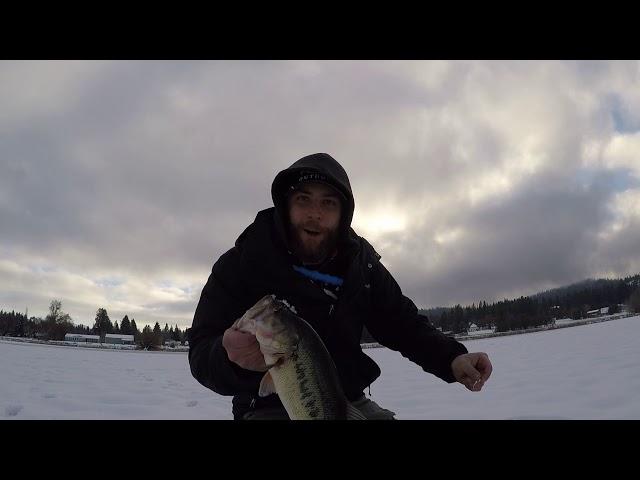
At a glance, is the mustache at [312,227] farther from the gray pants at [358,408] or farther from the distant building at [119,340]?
the distant building at [119,340]

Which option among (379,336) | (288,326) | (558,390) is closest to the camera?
(288,326)

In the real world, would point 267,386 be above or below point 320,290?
below

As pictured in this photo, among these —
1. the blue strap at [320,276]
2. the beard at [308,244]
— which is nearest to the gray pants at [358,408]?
the blue strap at [320,276]

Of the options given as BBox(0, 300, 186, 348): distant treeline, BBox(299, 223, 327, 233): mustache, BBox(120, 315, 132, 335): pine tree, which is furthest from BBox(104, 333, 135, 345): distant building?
BBox(299, 223, 327, 233): mustache

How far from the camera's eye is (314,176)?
3750 millimetres

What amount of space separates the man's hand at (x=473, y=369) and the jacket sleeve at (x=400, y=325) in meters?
0.26

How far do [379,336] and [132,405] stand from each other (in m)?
5.02

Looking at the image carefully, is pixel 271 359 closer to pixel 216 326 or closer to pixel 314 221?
pixel 216 326

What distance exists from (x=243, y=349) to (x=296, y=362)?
390 mm

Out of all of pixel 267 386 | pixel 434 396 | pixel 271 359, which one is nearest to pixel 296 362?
pixel 271 359

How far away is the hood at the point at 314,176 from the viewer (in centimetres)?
370
